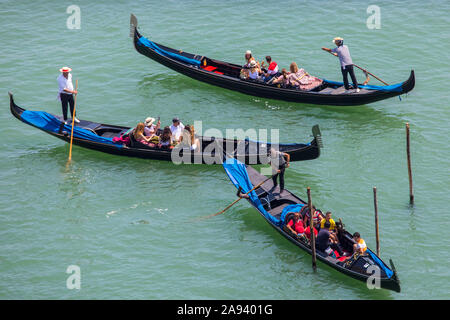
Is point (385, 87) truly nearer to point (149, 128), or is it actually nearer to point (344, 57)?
point (344, 57)

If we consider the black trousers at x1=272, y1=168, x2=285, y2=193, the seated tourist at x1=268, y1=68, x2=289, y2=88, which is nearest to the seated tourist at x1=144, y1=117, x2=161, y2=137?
the black trousers at x1=272, y1=168, x2=285, y2=193

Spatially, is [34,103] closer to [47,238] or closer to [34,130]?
[34,130]

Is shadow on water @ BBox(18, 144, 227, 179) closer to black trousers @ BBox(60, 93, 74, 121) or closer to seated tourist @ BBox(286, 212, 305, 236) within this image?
black trousers @ BBox(60, 93, 74, 121)

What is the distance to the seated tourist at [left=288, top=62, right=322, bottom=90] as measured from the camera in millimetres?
20750

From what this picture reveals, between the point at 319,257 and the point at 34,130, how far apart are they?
9.39 meters

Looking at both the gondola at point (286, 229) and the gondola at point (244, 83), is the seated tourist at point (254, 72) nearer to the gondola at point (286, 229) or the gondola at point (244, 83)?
the gondola at point (244, 83)

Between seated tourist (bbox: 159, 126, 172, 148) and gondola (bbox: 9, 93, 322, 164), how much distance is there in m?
0.13

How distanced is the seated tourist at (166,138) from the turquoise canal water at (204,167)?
0.56 meters

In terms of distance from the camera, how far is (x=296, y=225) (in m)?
15.4

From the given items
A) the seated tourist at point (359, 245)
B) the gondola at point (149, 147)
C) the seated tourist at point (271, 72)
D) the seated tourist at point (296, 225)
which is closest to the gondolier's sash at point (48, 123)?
the gondola at point (149, 147)

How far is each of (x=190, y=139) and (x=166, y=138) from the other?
0.63 meters
